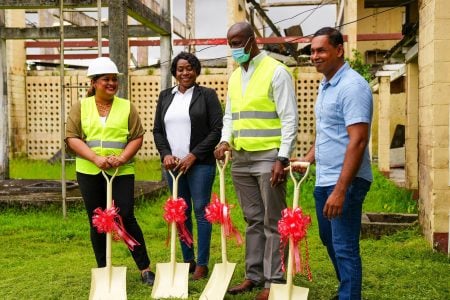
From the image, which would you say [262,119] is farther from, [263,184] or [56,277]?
[56,277]

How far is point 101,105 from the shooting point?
4.49 metres

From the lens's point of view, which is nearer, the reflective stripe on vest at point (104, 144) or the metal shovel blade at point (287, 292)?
the metal shovel blade at point (287, 292)

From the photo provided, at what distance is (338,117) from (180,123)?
1.50m

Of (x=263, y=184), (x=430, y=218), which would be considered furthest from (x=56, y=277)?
(x=430, y=218)

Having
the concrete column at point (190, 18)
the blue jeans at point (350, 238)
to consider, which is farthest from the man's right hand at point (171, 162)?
the concrete column at point (190, 18)

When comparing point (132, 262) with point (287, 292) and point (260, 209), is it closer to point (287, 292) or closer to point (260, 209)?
point (260, 209)

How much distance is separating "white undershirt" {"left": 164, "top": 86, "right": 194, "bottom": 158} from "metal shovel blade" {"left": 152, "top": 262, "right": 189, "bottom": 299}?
0.79 meters

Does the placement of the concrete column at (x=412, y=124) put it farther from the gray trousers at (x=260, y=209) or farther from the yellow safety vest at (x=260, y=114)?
the yellow safety vest at (x=260, y=114)

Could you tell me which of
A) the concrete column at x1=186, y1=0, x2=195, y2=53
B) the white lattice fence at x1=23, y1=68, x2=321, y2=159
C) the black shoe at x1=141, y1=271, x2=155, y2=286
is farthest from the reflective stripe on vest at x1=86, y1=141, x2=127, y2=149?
the concrete column at x1=186, y1=0, x2=195, y2=53

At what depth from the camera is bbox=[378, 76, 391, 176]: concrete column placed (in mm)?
11227

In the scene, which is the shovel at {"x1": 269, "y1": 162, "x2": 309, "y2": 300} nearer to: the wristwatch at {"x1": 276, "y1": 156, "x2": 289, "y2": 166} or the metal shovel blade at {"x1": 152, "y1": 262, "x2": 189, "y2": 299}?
the wristwatch at {"x1": 276, "y1": 156, "x2": 289, "y2": 166}

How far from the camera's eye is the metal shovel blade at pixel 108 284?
13.9 ft

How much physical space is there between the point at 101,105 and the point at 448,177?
10.2ft

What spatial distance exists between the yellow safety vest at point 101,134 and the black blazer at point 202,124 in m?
0.34
